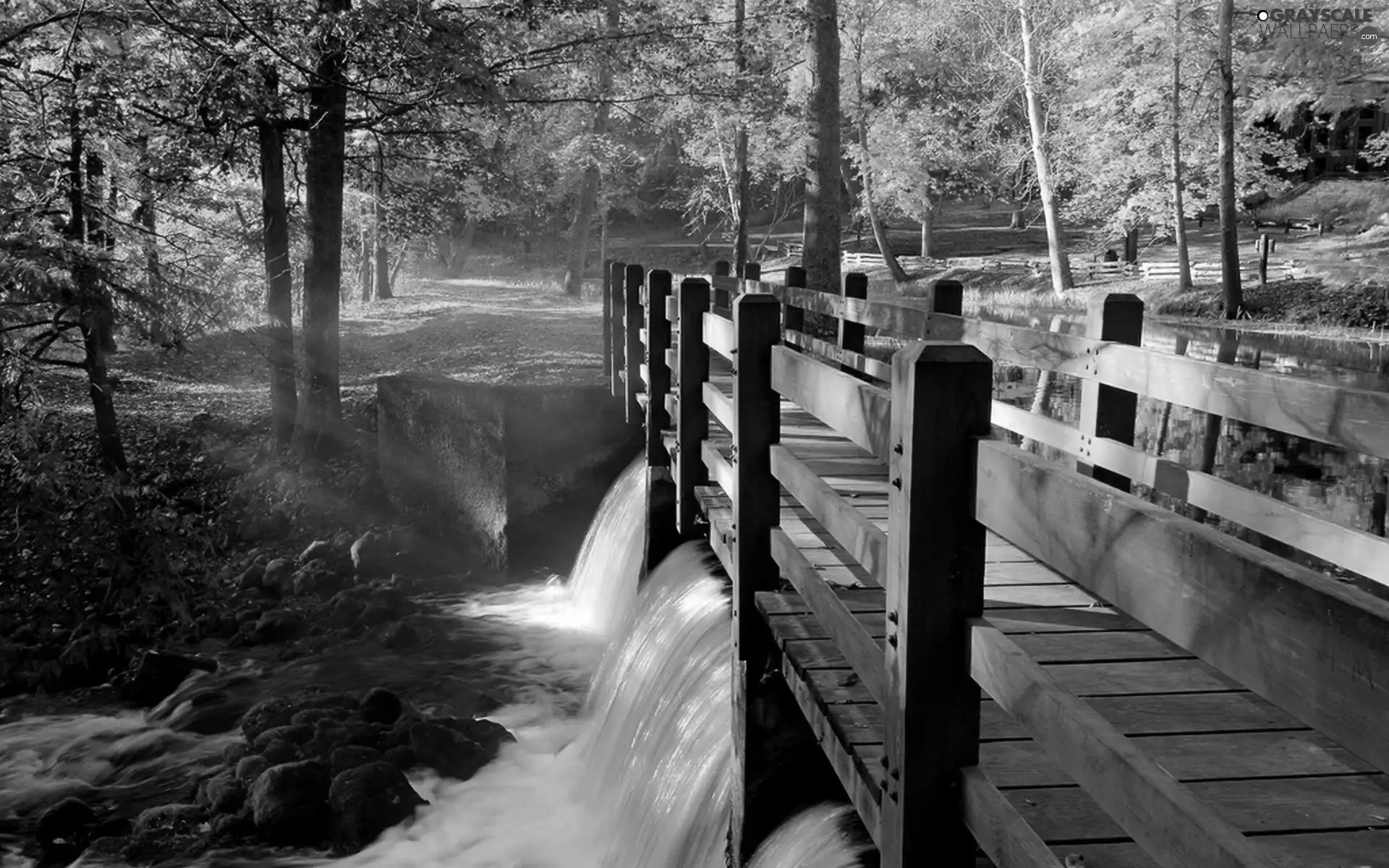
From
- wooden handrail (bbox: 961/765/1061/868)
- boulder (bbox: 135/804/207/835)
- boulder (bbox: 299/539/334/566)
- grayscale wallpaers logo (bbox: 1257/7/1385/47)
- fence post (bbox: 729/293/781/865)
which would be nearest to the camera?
wooden handrail (bbox: 961/765/1061/868)

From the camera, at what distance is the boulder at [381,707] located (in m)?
8.45

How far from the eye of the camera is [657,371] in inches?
358

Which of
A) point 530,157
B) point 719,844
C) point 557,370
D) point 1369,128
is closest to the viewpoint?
point 719,844

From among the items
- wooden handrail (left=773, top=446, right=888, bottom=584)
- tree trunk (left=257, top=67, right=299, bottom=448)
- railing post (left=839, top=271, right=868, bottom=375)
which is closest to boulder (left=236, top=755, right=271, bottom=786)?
wooden handrail (left=773, top=446, right=888, bottom=584)

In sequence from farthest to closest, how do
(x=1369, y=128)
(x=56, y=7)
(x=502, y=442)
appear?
1. (x=1369, y=128)
2. (x=502, y=442)
3. (x=56, y=7)

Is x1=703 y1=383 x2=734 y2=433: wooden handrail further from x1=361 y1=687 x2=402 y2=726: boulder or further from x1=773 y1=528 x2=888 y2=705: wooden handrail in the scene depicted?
x1=361 y1=687 x2=402 y2=726: boulder

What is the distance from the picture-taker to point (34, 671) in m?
9.71

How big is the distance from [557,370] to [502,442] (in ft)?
11.7

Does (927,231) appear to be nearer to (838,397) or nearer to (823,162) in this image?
(823,162)

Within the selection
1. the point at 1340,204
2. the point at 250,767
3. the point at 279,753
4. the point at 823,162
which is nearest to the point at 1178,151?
the point at 1340,204

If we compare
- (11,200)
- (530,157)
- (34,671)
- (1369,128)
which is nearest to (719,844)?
(34,671)

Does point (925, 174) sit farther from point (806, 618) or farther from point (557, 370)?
point (806, 618)

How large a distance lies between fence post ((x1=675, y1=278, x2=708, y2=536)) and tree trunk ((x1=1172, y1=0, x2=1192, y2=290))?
25119mm

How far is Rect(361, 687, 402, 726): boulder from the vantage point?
8.45 meters
